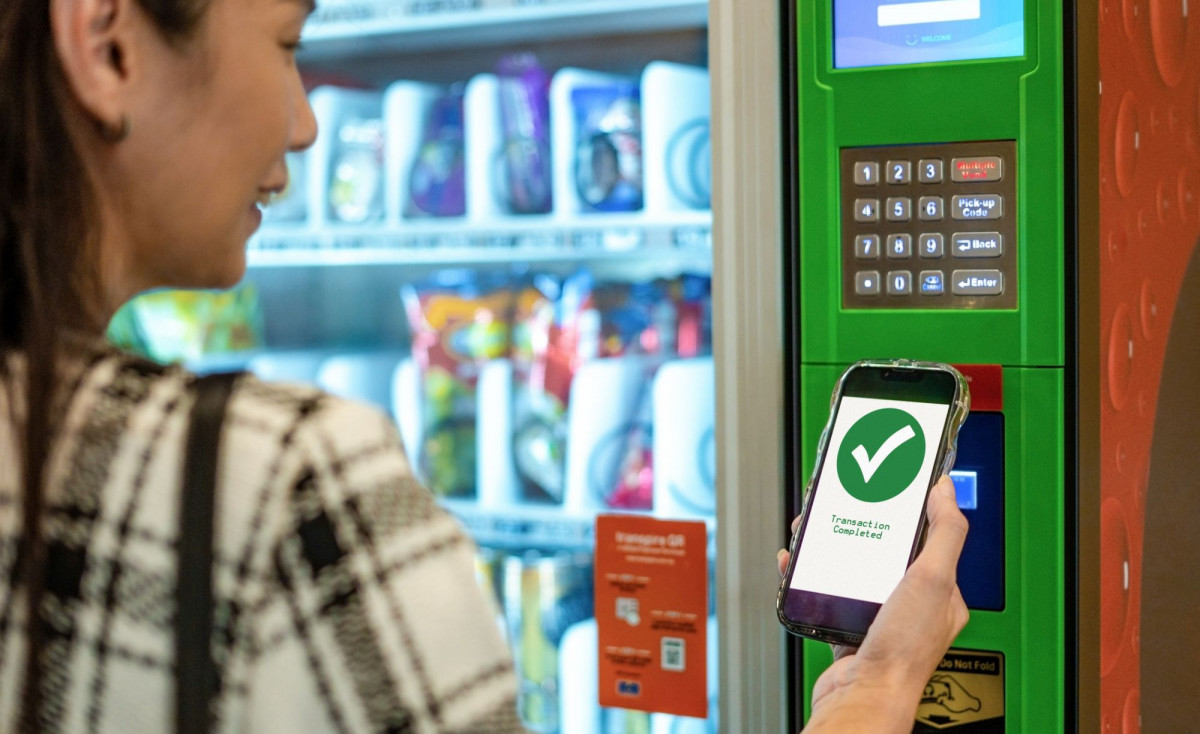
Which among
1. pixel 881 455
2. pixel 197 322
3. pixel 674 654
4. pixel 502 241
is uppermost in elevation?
pixel 502 241

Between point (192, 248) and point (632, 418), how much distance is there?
1313 mm

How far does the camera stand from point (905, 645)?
2.95ft

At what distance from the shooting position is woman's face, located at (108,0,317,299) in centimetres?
52

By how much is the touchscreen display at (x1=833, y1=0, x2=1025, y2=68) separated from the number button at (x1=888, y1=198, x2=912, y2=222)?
136mm

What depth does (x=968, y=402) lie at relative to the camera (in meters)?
1.03

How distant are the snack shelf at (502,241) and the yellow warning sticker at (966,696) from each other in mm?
633

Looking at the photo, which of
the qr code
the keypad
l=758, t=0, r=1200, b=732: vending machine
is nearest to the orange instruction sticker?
the qr code

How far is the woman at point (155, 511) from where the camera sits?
460 millimetres

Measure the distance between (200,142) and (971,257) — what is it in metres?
0.78

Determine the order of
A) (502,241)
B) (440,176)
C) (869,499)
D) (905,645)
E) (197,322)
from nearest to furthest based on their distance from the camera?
(905,645) → (869,499) → (502,241) → (440,176) → (197,322)

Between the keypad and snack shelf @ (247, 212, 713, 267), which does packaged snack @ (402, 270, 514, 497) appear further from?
the keypad

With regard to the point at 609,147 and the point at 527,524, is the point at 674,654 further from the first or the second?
the point at 609,147

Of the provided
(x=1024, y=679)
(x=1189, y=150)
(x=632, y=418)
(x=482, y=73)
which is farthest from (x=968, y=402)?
(x=482, y=73)

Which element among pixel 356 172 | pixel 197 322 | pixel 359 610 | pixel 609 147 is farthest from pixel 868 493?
pixel 197 322
